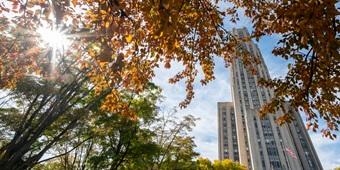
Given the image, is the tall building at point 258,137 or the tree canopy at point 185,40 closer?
the tree canopy at point 185,40

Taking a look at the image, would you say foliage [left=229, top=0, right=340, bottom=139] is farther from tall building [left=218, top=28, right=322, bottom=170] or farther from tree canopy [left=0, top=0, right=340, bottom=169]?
tall building [left=218, top=28, right=322, bottom=170]

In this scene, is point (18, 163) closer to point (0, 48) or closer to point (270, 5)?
point (0, 48)

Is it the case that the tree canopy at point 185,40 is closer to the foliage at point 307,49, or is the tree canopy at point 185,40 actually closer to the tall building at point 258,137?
the foliage at point 307,49

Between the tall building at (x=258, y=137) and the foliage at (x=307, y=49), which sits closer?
the foliage at (x=307, y=49)

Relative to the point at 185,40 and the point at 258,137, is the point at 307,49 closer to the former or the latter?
the point at 185,40

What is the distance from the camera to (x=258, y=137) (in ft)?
297

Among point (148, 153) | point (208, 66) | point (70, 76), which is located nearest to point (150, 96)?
point (148, 153)

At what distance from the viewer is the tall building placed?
3278 inches

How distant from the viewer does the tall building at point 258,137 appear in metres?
83.2

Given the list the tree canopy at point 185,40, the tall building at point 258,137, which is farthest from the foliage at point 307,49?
the tall building at point 258,137

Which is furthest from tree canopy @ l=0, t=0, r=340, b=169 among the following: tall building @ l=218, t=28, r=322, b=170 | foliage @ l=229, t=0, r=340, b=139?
tall building @ l=218, t=28, r=322, b=170

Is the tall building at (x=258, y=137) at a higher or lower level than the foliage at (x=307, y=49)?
higher

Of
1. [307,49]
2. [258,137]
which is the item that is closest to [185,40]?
[307,49]

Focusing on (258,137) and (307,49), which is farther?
(258,137)
